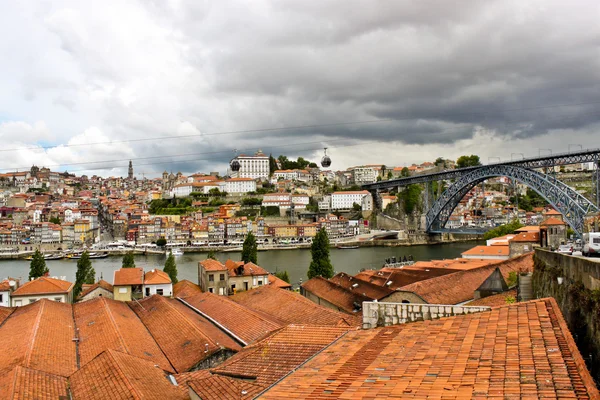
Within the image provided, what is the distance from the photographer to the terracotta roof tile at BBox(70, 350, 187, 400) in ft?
17.9

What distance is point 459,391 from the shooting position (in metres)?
2.23

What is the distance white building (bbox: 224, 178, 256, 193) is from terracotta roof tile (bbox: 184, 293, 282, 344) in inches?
2309

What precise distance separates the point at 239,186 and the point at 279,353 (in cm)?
6664

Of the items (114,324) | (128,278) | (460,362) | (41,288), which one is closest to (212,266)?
(128,278)

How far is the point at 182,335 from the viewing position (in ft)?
28.0

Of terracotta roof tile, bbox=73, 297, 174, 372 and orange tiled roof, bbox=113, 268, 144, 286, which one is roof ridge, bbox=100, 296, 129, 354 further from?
orange tiled roof, bbox=113, 268, 144, 286

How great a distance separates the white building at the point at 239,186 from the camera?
70.6 meters

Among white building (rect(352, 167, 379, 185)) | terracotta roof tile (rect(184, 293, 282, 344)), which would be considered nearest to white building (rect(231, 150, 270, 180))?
white building (rect(352, 167, 379, 185))

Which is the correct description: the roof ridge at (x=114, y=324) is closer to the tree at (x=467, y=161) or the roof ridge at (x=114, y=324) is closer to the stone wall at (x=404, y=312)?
the stone wall at (x=404, y=312)

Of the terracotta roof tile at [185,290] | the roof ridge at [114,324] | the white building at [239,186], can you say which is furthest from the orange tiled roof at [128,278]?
the white building at [239,186]

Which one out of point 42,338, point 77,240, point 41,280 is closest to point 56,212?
point 77,240

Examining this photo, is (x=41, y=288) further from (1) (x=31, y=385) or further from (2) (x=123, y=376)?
(2) (x=123, y=376)

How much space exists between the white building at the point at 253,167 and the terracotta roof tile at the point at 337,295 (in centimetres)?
6709

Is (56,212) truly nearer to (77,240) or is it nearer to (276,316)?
(77,240)
